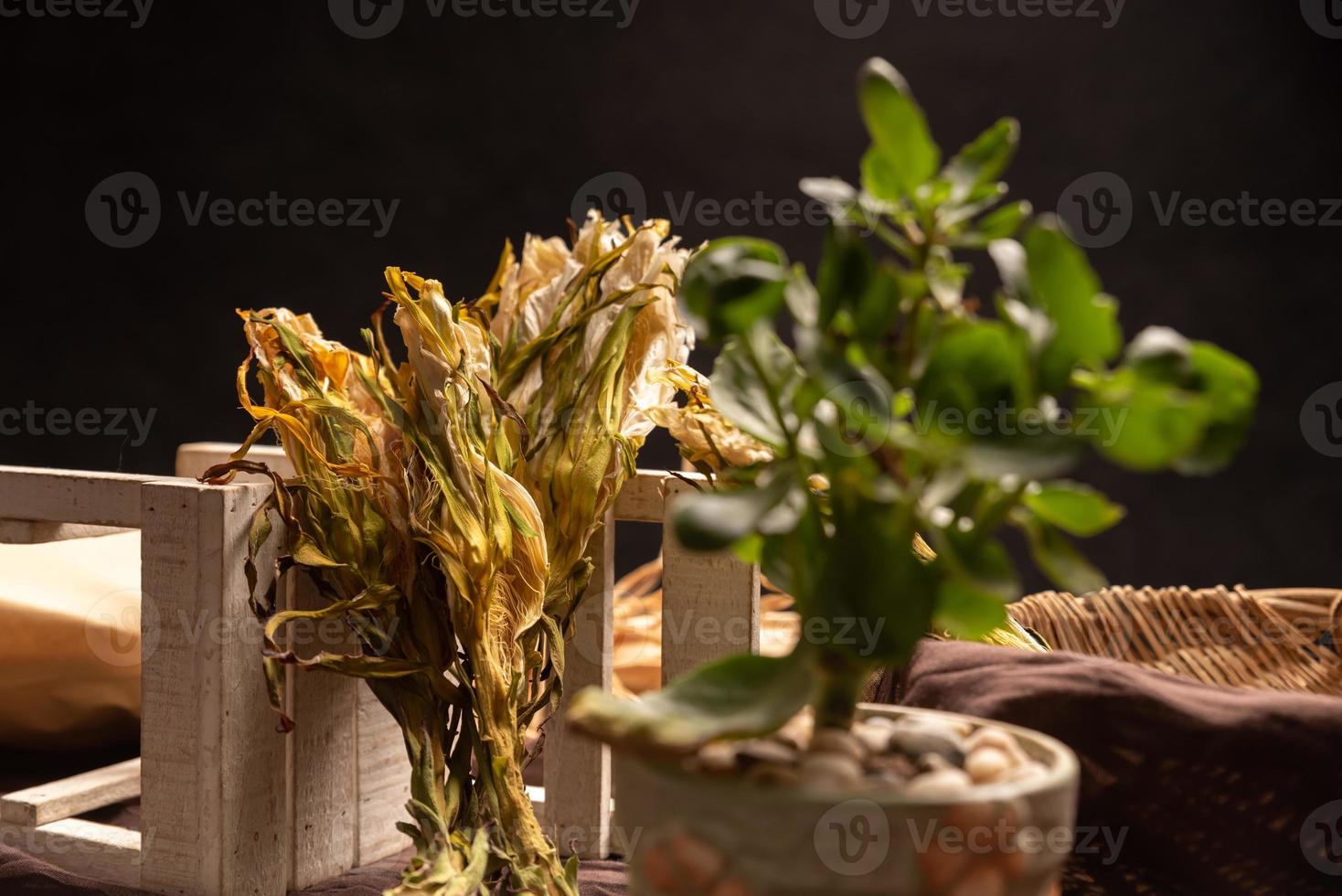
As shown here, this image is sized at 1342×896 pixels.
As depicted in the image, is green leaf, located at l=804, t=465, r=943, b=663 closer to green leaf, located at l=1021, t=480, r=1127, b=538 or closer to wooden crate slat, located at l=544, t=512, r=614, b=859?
green leaf, located at l=1021, t=480, r=1127, b=538

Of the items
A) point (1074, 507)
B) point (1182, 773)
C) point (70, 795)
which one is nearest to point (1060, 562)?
point (1074, 507)

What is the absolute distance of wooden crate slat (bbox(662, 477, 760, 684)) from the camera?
121 centimetres

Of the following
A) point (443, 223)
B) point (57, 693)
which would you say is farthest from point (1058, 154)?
point (57, 693)

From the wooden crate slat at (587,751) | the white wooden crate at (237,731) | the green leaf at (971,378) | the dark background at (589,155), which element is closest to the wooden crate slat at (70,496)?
the white wooden crate at (237,731)

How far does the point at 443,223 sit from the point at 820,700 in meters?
2.30

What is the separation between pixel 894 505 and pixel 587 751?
0.75 metres

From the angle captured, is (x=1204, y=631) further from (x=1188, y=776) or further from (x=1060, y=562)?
(x=1060, y=562)

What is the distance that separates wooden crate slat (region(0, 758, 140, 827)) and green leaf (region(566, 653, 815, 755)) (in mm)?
904

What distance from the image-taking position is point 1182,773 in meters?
0.88

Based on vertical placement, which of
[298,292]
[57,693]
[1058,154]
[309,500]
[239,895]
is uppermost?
[1058,154]

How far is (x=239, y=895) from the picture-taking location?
112 centimetres

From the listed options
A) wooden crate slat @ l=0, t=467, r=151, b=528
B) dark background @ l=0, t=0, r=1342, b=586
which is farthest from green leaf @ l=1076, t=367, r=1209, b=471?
dark background @ l=0, t=0, r=1342, b=586

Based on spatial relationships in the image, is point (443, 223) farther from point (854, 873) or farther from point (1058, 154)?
point (854, 873)

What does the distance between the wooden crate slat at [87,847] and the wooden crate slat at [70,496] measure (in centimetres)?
29
